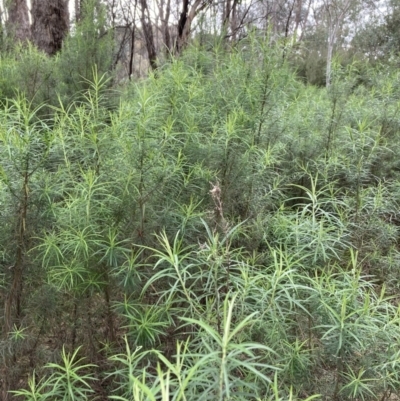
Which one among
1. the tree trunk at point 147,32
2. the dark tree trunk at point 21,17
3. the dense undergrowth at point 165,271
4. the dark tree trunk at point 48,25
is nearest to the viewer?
the dense undergrowth at point 165,271

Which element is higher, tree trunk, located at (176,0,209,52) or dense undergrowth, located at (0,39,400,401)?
tree trunk, located at (176,0,209,52)

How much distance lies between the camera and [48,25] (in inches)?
227

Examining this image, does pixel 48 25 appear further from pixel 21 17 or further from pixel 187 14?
pixel 21 17

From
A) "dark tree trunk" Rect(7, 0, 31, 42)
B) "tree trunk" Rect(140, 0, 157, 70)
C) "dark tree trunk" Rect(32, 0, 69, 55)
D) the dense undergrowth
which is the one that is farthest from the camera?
"dark tree trunk" Rect(7, 0, 31, 42)

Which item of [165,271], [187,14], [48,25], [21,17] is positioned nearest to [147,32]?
[187,14]

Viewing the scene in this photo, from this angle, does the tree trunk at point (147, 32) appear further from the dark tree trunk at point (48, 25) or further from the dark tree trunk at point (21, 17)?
the dark tree trunk at point (21, 17)

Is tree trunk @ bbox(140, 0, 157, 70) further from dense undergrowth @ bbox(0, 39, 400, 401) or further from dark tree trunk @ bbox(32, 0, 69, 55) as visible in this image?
dense undergrowth @ bbox(0, 39, 400, 401)

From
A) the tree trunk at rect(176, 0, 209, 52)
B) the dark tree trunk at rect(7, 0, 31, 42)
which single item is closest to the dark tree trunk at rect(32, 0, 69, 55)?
the tree trunk at rect(176, 0, 209, 52)

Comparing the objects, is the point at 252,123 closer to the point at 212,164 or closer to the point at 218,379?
the point at 212,164

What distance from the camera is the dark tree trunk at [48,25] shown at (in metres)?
5.76

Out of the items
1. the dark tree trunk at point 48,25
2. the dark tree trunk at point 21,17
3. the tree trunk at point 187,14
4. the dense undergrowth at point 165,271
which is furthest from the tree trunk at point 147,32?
the dense undergrowth at point 165,271

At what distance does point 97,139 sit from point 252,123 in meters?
1.05

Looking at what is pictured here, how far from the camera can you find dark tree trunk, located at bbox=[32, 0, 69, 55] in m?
5.76

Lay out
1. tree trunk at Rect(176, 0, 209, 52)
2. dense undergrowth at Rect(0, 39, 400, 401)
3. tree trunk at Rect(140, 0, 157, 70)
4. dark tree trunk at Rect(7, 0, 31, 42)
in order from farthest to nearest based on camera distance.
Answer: dark tree trunk at Rect(7, 0, 31, 42), tree trunk at Rect(140, 0, 157, 70), tree trunk at Rect(176, 0, 209, 52), dense undergrowth at Rect(0, 39, 400, 401)
